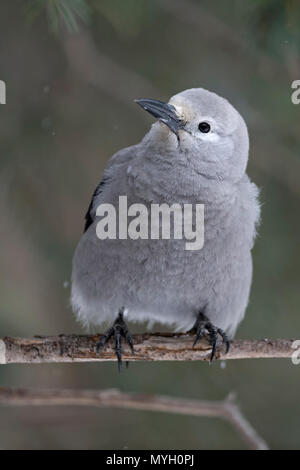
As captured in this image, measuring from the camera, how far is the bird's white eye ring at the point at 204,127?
3217 millimetres

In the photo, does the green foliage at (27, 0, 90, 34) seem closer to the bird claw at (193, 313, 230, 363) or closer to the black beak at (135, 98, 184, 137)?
the black beak at (135, 98, 184, 137)

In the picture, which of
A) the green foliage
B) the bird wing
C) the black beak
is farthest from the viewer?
the bird wing

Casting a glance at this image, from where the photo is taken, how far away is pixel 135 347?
318 cm

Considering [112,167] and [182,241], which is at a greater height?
[112,167]

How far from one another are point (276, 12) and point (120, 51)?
1479 mm

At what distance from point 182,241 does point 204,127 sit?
57 centimetres

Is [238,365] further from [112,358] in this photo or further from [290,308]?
[112,358]

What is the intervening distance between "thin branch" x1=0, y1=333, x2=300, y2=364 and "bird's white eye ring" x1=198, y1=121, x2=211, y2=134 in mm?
994

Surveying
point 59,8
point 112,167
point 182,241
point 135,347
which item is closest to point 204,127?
point 182,241

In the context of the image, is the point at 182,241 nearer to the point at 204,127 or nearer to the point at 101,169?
the point at 204,127

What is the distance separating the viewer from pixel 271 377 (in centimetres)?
483

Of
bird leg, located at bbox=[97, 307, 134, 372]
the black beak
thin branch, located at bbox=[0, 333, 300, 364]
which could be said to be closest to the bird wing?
the black beak

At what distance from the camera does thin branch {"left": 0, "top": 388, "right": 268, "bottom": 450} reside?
3.31 m
